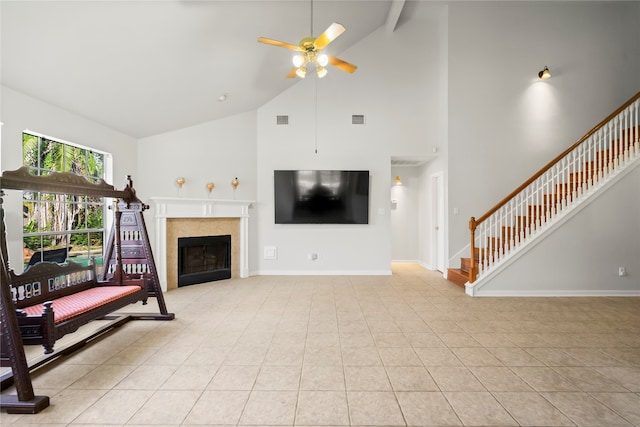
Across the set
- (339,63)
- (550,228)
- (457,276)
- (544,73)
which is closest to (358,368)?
(339,63)

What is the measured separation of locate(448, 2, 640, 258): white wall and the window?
5.90 meters

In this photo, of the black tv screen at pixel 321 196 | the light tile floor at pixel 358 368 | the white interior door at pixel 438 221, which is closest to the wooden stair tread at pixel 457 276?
the white interior door at pixel 438 221

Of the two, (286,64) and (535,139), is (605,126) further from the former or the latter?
(286,64)

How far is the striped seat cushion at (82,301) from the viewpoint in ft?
7.78

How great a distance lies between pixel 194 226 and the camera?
17.8 ft

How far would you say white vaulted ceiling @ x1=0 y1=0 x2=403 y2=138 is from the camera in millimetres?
2699

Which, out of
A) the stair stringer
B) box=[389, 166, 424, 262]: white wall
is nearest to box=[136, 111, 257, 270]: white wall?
box=[389, 166, 424, 262]: white wall

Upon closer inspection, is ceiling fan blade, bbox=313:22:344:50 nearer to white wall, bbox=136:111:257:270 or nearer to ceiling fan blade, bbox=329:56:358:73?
ceiling fan blade, bbox=329:56:358:73

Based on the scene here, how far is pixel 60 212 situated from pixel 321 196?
157 inches

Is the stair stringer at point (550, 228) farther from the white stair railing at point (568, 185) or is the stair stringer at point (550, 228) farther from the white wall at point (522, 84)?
the white wall at point (522, 84)

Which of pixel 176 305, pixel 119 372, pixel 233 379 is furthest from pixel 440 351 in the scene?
pixel 176 305

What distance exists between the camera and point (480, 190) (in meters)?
5.67

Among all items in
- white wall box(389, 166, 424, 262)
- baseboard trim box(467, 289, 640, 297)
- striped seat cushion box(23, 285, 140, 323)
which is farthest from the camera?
white wall box(389, 166, 424, 262)

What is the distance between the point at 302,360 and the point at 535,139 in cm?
585
